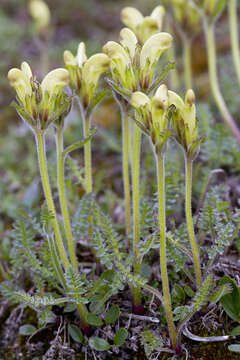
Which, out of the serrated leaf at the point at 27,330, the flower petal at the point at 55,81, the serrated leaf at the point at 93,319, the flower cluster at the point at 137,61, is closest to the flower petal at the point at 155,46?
the flower cluster at the point at 137,61

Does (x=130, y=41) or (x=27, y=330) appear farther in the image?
(x=27, y=330)

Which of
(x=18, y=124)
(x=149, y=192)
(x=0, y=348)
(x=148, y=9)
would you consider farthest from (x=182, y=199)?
(x=148, y=9)

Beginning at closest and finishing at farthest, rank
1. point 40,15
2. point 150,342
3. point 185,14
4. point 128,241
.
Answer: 1. point 150,342
2. point 128,241
3. point 185,14
4. point 40,15

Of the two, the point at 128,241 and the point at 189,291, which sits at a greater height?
the point at 128,241

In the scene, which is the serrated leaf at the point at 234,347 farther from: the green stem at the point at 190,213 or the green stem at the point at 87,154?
the green stem at the point at 87,154

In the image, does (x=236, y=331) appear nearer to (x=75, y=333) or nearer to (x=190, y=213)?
(x=190, y=213)

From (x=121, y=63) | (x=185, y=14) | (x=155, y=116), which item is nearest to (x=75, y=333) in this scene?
(x=155, y=116)

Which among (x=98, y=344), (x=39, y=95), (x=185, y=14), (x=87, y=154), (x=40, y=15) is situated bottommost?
(x=98, y=344)

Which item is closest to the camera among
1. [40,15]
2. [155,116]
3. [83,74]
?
[155,116]
